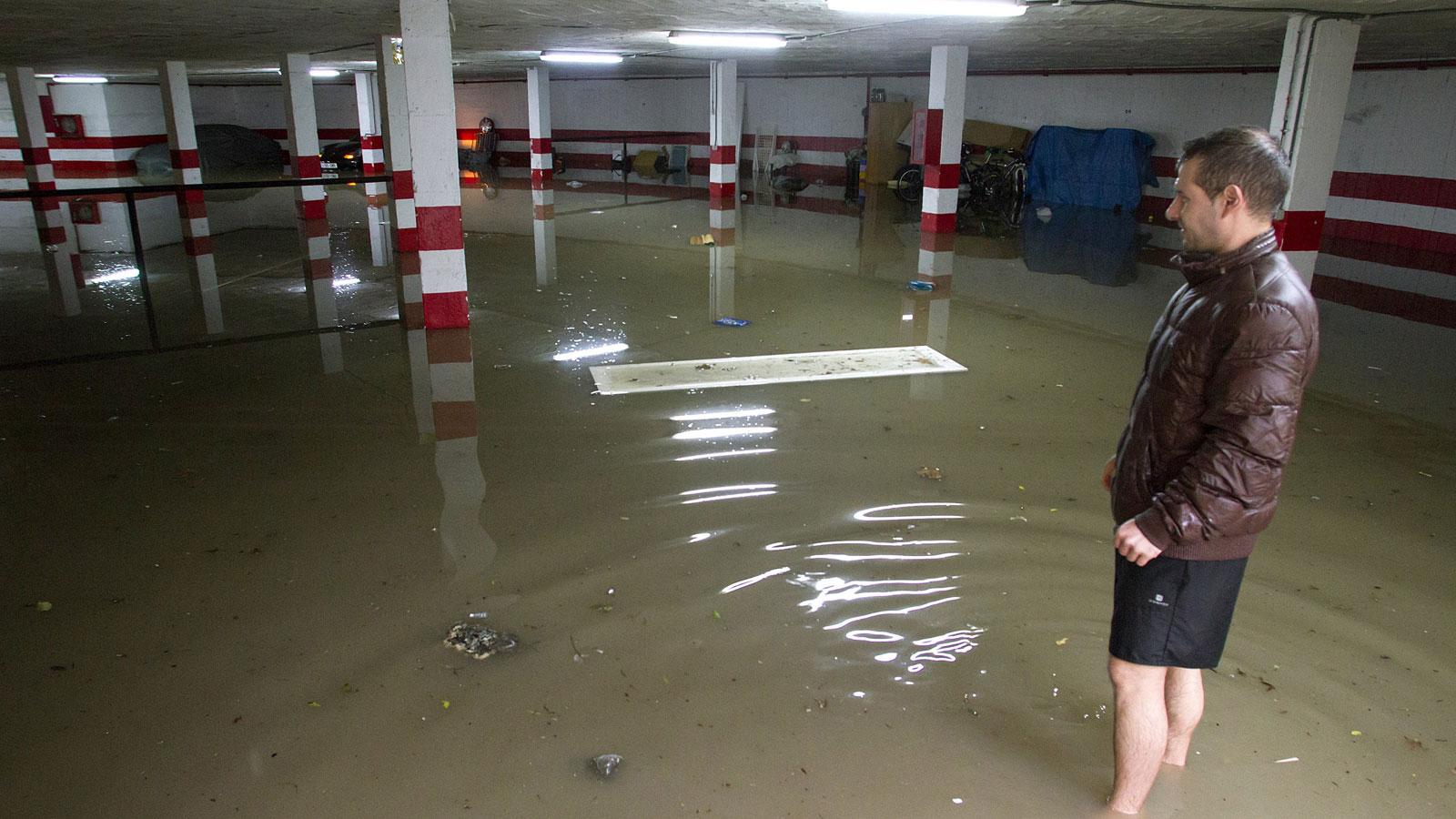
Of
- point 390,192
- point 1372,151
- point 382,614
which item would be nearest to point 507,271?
point 390,192

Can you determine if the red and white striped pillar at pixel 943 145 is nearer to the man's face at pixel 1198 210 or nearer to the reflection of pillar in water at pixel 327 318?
the reflection of pillar in water at pixel 327 318

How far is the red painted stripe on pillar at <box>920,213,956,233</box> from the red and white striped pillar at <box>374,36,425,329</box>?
19.3ft

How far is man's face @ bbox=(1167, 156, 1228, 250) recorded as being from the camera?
5.79 feet

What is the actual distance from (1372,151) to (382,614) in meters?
13.4

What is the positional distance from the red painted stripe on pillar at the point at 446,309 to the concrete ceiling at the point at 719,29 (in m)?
2.09

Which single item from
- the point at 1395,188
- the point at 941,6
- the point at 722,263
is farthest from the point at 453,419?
the point at 1395,188

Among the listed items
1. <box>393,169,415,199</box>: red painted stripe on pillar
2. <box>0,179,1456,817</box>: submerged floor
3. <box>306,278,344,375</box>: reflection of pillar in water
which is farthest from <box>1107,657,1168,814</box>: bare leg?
<box>393,169,415,199</box>: red painted stripe on pillar

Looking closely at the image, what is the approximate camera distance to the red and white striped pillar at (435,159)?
6234 millimetres

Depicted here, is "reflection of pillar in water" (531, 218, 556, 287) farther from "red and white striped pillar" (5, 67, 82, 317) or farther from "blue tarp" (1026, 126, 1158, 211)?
"blue tarp" (1026, 126, 1158, 211)

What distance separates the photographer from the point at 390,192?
951 centimetres

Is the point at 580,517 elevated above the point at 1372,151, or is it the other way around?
the point at 1372,151

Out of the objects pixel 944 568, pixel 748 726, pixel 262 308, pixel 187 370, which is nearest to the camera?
pixel 748 726

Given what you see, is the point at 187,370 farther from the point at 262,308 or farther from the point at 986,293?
the point at 986,293

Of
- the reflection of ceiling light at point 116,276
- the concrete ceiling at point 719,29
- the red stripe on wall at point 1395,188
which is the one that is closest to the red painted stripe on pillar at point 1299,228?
the concrete ceiling at point 719,29
